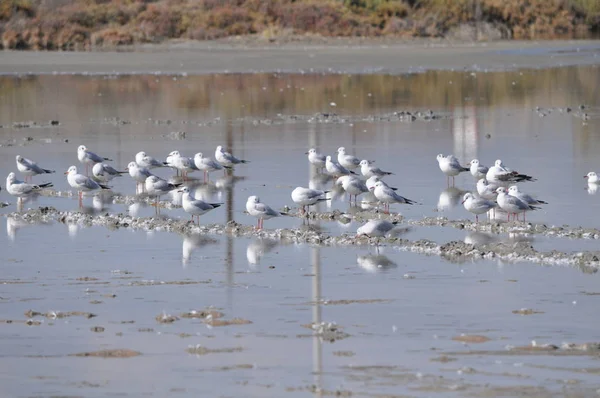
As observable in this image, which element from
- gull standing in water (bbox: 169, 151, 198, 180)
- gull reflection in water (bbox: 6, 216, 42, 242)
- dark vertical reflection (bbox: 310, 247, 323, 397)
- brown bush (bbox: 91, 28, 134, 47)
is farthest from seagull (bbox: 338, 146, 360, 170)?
brown bush (bbox: 91, 28, 134, 47)

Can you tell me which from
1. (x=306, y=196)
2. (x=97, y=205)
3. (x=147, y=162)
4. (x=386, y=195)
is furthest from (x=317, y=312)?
(x=147, y=162)

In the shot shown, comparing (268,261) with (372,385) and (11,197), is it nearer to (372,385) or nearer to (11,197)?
(372,385)

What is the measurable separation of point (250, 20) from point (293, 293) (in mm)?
44936

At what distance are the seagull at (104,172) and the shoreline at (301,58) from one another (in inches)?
871

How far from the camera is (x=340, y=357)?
9.00 meters

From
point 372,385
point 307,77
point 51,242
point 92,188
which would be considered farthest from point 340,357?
point 307,77

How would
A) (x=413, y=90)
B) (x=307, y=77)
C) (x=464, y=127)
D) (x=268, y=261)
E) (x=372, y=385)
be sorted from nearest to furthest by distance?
1. (x=372, y=385)
2. (x=268, y=261)
3. (x=464, y=127)
4. (x=413, y=90)
5. (x=307, y=77)

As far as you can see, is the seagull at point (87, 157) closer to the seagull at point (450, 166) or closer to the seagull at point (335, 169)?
the seagull at point (335, 169)

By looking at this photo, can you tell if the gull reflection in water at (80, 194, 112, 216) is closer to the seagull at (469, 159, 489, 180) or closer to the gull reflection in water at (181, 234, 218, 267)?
the gull reflection in water at (181, 234, 218, 267)

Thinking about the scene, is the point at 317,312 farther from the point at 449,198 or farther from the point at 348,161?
the point at 348,161

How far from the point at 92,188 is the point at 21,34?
36080mm

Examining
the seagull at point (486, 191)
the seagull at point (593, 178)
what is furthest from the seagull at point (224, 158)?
the seagull at point (593, 178)

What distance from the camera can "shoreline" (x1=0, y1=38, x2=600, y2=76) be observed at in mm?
41531

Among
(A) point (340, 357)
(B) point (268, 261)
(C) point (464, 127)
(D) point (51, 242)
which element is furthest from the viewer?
(C) point (464, 127)
